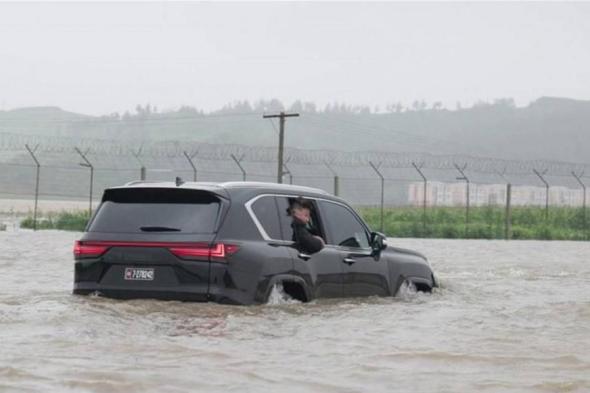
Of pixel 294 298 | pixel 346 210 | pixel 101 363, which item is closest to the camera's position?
pixel 101 363

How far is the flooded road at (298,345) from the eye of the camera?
29.0ft

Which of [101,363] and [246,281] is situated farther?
[246,281]

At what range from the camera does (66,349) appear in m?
9.93

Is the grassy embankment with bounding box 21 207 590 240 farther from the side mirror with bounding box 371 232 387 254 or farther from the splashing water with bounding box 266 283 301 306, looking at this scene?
the splashing water with bounding box 266 283 301 306

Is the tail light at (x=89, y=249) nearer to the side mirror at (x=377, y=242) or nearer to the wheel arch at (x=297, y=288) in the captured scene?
the wheel arch at (x=297, y=288)

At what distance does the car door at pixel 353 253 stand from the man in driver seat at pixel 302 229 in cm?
52

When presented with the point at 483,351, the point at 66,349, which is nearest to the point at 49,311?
the point at 66,349

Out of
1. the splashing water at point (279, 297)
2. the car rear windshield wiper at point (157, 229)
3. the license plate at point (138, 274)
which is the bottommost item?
the splashing water at point (279, 297)

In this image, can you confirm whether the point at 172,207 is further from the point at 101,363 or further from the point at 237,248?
the point at 101,363

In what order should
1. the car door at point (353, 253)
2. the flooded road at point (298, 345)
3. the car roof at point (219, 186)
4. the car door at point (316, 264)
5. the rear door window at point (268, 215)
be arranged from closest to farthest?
1. the flooded road at point (298, 345)
2. the car roof at point (219, 186)
3. the rear door window at point (268, 215)
4. the car door at point (316, 264)
5. the car door at point (353, 253)

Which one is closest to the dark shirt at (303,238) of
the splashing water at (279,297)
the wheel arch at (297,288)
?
the wheel arch at (297,288)

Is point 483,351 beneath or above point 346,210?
beneath

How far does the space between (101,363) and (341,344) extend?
2.38 meters

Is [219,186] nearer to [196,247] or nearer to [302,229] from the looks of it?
[196,247]
